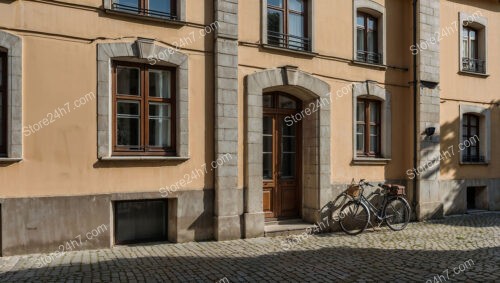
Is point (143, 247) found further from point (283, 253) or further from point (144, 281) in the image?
point (283, 253)

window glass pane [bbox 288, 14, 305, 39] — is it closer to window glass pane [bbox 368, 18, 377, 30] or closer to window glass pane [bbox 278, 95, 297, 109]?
window glass pane [bbox 278, 95, 297, 109]

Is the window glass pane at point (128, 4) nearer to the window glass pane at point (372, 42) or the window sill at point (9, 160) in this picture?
the window sill at point (9, 160)

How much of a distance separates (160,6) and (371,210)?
658 cm

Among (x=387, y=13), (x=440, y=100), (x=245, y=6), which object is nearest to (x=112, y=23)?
(x=245, y=6)

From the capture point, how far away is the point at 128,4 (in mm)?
8328

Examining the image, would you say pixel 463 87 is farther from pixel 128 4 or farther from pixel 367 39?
pixel 128 4

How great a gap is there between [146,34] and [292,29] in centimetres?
359

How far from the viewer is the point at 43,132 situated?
7.40 metres

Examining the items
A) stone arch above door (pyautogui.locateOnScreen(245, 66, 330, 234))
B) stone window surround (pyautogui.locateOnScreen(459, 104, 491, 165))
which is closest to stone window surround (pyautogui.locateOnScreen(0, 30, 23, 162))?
stone arch above door (pyautogui.locateOnScreen(245, 66, 330, 234))

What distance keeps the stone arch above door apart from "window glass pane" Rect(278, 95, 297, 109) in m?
0.21

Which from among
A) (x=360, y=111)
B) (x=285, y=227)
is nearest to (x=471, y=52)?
(x=360, y=111)

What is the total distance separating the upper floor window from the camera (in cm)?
993

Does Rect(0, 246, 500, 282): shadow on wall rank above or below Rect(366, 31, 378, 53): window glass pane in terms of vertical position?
below

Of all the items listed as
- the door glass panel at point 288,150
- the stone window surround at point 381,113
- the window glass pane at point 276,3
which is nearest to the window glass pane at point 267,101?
the door glass panel at point 288,150
